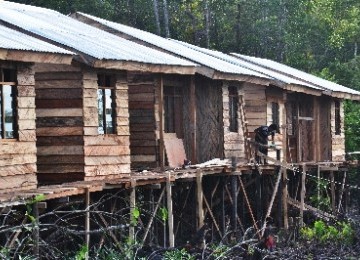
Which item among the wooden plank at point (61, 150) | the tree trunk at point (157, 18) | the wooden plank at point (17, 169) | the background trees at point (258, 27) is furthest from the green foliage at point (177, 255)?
the background trees at point (258, 27)

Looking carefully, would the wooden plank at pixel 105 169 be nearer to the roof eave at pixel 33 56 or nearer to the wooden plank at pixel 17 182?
the wooden plank at pixel 17 182

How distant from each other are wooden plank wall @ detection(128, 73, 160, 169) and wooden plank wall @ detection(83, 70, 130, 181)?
260 centimetres

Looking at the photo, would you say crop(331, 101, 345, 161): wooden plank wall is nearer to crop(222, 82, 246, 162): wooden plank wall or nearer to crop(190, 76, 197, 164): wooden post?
crop(222, 82, 246, 162): wooden plank wall

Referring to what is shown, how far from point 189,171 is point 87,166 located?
306cm

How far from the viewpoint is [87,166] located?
53.3 feet

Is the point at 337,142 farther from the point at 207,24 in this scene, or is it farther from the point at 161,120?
the point at 207,24

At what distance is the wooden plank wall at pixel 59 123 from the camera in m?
16.2

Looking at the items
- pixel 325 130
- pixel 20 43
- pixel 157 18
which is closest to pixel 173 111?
pixel 20 43

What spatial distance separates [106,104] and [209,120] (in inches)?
224

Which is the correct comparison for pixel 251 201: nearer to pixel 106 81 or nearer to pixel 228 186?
pixel 228 186

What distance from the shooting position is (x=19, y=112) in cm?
1420

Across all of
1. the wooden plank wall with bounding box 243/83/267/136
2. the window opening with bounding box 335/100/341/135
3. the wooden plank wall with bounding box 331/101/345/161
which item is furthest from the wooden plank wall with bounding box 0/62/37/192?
the window opening with bounding box 335/100/341/135

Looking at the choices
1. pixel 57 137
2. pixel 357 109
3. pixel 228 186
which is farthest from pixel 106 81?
pixel 357 109

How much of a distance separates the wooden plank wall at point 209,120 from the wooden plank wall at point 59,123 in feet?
21.2
